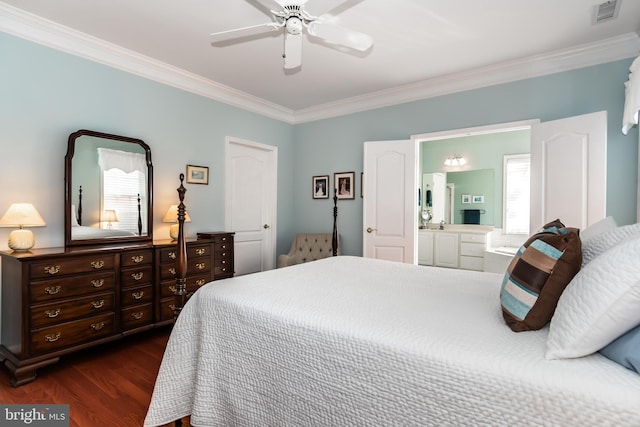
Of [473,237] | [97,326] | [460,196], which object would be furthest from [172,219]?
[460,196]

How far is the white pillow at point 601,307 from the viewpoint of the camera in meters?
0.87

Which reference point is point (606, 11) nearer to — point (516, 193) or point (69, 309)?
point (516, 193)

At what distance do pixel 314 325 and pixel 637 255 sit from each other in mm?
990

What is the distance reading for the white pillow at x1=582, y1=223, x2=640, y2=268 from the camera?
1.18m

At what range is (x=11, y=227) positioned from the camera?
2557 mm

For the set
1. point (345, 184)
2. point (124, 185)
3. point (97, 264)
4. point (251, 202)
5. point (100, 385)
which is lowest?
point (100, 385)

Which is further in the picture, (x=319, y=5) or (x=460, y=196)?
(x=460, y=196)

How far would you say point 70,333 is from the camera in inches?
97.4

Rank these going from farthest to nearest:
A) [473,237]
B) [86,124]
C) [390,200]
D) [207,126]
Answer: [473,237] < [390,200] < [207,126] < [86,124]

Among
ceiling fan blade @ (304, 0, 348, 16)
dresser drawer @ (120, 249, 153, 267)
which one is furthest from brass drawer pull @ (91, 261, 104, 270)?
ceiling fan blade @ (304, 0, 348, 16)

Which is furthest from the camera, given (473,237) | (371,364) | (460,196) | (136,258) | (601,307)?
(460,196)

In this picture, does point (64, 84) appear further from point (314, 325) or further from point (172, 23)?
point (314, 325)

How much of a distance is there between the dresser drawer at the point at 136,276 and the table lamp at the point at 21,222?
2.16ft

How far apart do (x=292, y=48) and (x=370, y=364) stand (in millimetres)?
2178
